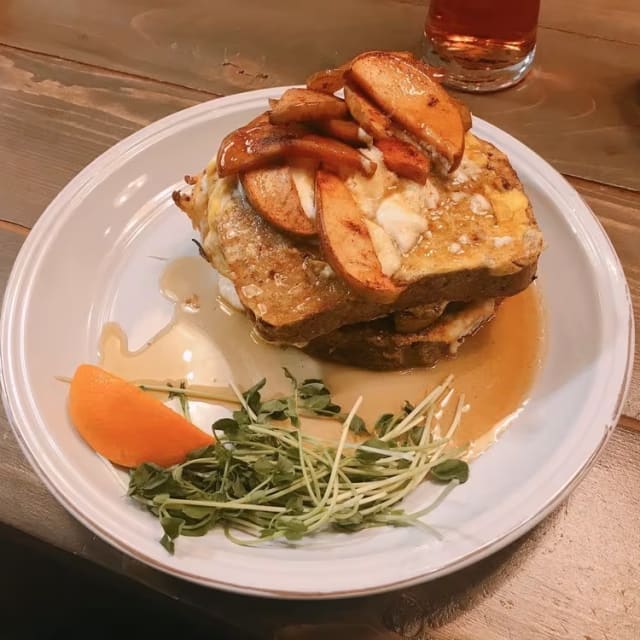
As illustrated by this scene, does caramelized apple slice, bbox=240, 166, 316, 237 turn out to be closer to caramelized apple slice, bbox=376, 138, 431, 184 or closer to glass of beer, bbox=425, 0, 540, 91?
caramelized apple slice, bbox=376, 138, 431, 184

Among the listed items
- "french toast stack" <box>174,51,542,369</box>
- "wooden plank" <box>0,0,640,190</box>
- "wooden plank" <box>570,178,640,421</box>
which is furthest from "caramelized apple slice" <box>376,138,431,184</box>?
"wooden plank" <box>0,0,640,190</box>

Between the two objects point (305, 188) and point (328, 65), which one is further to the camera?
point (328, 65)

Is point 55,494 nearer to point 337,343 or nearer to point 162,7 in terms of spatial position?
point 337,343

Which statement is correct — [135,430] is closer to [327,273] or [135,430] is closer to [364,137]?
[327,273]

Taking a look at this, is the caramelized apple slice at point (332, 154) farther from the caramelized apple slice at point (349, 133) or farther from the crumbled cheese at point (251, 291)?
the crumbled cheese at point (251, 291)

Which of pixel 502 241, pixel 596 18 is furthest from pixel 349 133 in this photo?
pixel 596 18
